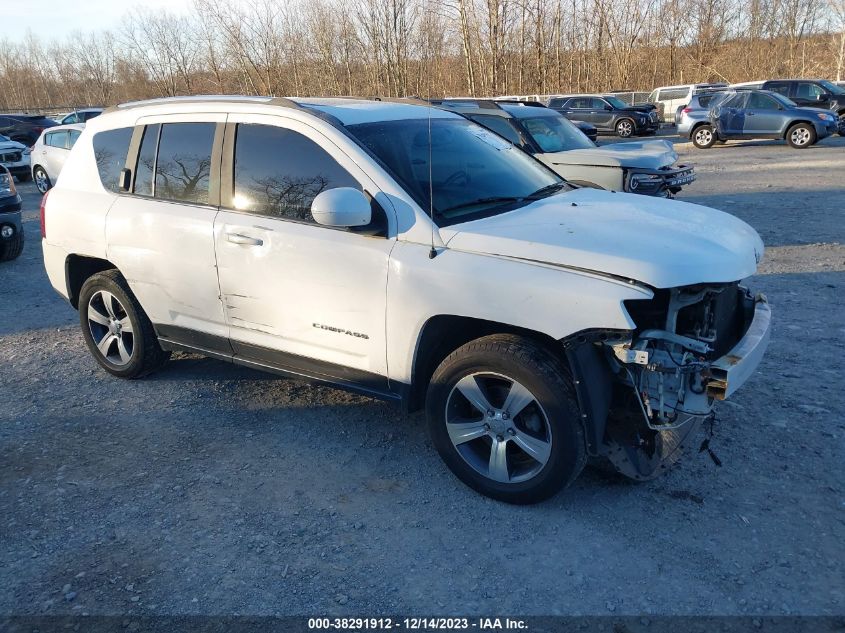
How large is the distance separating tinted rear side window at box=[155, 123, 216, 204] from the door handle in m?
0.38

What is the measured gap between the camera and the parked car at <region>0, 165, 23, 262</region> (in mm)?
9234

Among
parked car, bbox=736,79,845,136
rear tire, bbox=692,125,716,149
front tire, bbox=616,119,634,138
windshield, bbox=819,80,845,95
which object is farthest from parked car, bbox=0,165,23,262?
windshield, bbox=819,80,845,95

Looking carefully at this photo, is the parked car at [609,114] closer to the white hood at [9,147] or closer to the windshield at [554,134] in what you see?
the windshield at [554,134]

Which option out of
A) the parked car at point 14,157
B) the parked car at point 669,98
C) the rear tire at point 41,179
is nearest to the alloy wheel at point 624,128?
the parked car at point 669,98

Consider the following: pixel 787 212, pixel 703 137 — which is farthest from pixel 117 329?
pixel 703 137

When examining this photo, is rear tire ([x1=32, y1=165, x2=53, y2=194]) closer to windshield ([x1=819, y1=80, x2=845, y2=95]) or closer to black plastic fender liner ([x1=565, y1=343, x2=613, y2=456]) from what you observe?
black plastic fender liner ([x1=565, y1=343, x2=613, y2=456])

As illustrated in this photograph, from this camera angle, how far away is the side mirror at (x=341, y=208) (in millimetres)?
3461

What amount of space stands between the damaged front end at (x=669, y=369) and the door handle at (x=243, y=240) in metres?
2.06

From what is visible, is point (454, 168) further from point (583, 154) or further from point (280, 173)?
point (583, 154)

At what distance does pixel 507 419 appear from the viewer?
3426 millimetres

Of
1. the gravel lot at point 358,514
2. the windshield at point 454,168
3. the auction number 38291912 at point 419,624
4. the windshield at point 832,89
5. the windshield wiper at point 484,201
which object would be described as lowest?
the auction number 38291912 at point 419,624

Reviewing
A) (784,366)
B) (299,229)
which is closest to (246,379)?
(299,229)

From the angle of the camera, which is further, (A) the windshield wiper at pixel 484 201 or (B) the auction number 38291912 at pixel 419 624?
(A) the windshield wiper at pixel 484 201

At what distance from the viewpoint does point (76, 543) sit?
332 centimetres
